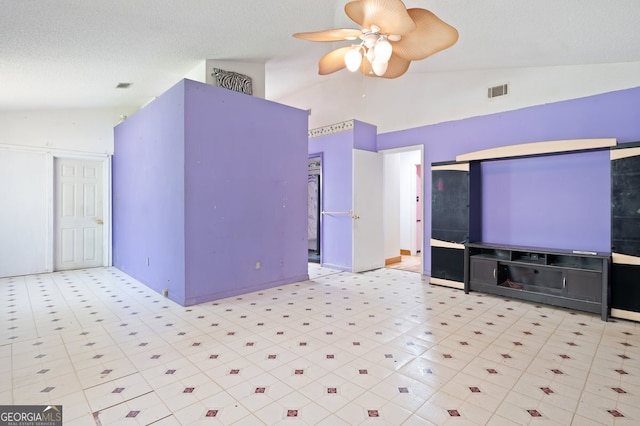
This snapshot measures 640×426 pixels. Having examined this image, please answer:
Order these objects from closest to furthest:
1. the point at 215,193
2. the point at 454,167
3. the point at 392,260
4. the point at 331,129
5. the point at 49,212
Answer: the point at 215,193 < the point at 454,167 < the point at 49,212 < the point at 331,129 < the point at 392,260

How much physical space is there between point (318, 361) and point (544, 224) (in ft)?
12.6

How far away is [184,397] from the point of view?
2170 mm

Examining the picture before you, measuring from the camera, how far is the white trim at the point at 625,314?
11.4 ft

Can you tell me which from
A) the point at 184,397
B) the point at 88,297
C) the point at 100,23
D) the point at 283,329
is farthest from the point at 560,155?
the point at 88,297

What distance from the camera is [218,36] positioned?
399cm

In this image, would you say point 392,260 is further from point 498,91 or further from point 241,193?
point 241,193

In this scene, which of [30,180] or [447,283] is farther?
[30,180]

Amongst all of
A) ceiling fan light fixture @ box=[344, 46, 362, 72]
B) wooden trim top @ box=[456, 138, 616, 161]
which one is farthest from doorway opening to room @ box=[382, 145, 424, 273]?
ceiling fan light fixture @ box=[344, 46, 362, 72]

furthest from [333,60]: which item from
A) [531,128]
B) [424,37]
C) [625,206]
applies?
[625,206]

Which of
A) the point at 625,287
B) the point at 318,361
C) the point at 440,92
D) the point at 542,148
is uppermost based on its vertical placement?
the point at 440,92

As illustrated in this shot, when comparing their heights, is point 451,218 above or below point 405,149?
below

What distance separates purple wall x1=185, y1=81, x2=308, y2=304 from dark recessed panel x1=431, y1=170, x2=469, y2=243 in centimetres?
222

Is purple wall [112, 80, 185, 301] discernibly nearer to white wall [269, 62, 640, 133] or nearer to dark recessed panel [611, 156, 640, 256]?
white wall [269, 62, 640, 133]

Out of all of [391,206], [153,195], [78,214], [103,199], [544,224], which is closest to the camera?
[544,224]
